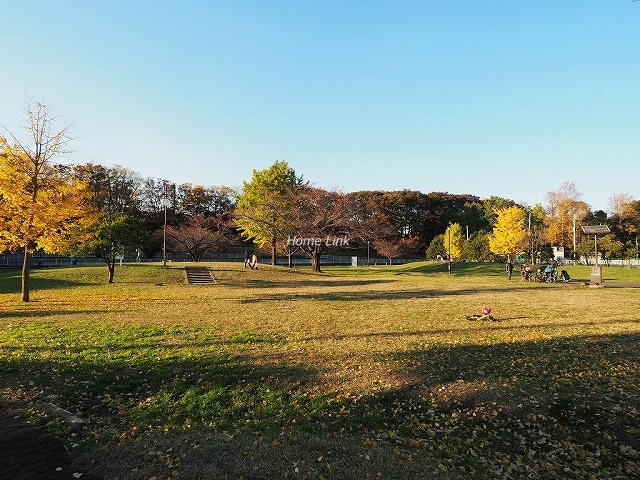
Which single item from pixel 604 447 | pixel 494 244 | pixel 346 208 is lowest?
pixel 604 447

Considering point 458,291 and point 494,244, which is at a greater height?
point 494,244

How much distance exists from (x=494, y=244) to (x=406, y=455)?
113ft

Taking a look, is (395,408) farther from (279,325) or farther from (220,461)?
(279,325)

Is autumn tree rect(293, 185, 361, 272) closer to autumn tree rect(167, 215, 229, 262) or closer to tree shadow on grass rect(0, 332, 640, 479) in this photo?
autumn tree rect(167, 215, 229, 262)

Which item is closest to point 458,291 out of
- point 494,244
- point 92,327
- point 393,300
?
point 393,300

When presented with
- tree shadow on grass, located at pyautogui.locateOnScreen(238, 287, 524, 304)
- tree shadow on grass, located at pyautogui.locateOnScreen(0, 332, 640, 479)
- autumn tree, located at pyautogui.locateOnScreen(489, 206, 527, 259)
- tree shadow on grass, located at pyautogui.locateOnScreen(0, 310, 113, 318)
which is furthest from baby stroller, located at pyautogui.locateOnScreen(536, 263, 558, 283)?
tree shadow on grass, located at pyautogui.locateOnScreen(0, 310, 113, 318)

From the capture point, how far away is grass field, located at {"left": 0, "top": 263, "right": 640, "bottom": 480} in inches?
174

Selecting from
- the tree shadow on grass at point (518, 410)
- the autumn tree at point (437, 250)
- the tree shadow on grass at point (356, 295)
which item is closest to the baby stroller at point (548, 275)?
the tree shadow on grass at point (356, 295)

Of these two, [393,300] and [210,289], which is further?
[210,289]

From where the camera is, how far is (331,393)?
6.23 metres

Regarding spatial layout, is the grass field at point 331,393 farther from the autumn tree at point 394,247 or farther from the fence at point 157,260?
the autumn tree at point 394,247

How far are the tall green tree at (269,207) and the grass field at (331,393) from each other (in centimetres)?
2116

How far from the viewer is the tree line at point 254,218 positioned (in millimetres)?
15227

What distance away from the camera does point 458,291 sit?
70.5 ft
